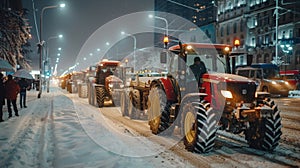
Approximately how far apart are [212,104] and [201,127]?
3.00ft

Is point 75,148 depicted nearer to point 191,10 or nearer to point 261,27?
point 261,27

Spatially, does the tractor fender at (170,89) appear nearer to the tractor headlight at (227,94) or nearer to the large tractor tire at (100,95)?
the tractor headlight at (227,94)

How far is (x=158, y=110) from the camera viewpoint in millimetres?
8852

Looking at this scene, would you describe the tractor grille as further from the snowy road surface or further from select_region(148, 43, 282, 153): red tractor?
the snowy road surface

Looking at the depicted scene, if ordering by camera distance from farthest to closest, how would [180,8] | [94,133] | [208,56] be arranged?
[180,8], [94,133], [208,56]

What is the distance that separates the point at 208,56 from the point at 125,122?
487 centimetres

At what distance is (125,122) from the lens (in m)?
11.4

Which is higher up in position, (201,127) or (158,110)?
(158,110)

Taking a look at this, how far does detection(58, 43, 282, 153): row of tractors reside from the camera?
6.60 meters

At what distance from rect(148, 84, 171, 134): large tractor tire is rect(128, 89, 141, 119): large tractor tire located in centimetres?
209

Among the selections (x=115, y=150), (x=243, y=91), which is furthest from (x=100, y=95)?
(x=243, y=91)

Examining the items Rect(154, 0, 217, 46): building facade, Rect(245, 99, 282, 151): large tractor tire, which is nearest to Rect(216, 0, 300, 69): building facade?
Rect(154, 0, 217, 46): building facade

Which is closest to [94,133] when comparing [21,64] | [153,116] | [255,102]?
[153,116]

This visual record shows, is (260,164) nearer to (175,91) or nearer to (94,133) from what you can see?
(175,91)
